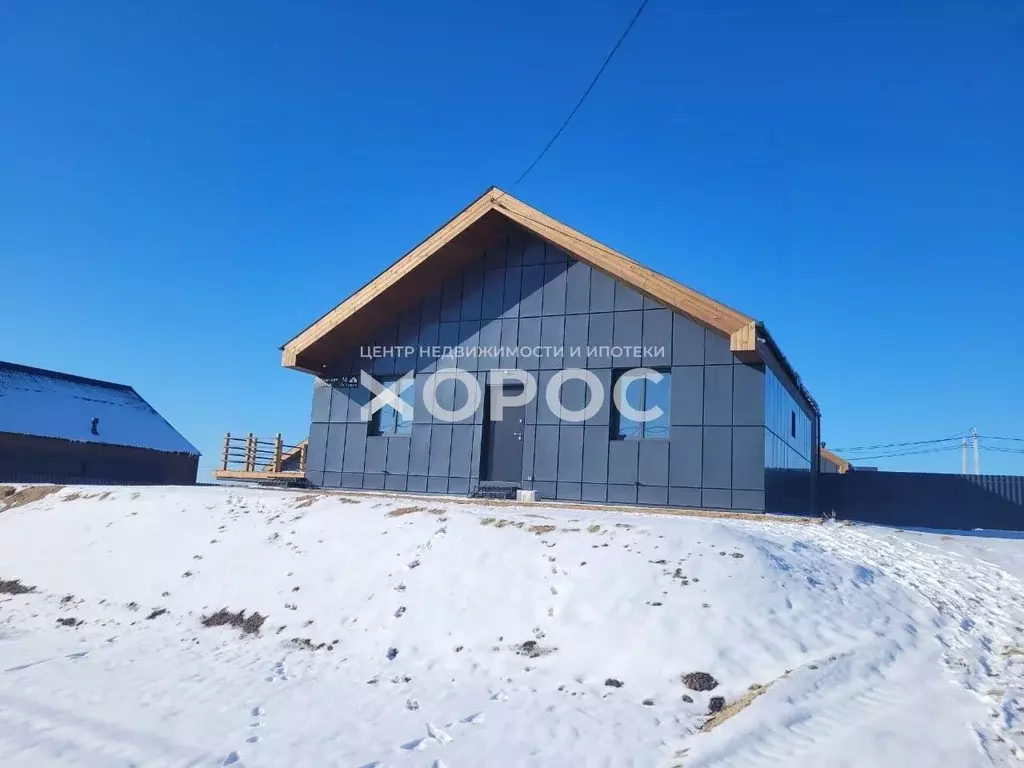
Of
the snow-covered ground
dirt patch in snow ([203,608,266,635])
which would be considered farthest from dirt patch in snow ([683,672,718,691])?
dirt patch in snow ([203,608,266,635])

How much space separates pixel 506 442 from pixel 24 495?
11.7 meters

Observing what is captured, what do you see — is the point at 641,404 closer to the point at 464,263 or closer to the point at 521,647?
the point at 464,263

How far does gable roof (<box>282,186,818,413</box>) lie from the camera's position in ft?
42.2

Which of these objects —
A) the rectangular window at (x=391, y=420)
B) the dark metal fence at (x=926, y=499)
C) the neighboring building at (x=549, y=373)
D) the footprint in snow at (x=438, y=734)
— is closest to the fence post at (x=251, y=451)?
the neighboring building at (x=549, y=373)

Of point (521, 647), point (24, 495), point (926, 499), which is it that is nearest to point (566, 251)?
point (521, 647)

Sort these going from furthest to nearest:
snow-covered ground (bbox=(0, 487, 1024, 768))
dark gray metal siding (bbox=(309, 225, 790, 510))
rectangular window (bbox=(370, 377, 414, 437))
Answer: rectangular window (bbox=(370, 377, 414, 437)) → dark gray metal siding (bbox=(309, 225, 790, 510)) → snow-covered ground (bbox=(0, 487, 1024, 768))

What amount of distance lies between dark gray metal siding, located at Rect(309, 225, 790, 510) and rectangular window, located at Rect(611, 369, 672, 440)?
0.18 m

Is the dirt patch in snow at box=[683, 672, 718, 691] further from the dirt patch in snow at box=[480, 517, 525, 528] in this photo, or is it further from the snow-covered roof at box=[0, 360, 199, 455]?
the snow-covered roof at box=[0, 360, 199, 455]

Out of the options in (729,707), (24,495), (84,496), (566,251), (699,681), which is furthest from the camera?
(24,495)

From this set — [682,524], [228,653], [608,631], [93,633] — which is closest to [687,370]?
[682,524]

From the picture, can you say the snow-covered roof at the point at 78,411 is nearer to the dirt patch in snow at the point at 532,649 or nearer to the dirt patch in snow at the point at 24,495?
the dirt patch in snow at the point at 24,495

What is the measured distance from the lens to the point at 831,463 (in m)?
27.9

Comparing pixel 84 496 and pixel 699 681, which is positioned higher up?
pixel 84 496

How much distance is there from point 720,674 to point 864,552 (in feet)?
15.1
